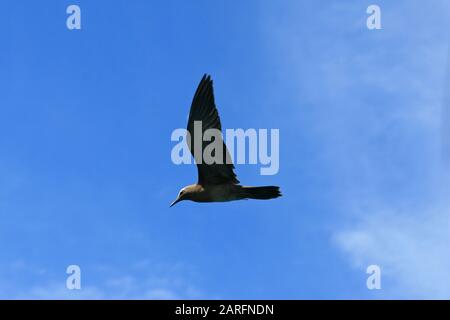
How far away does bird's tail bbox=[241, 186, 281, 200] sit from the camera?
1419cm

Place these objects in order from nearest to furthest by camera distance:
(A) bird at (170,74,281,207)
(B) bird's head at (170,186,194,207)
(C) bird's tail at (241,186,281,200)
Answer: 1. (C) bird's tail at (241,186,281,200)
2. (A) bird at (170,74,281,207)
3. (B) bird's head at (170,186,194,207)

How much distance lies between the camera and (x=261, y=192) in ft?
47.0

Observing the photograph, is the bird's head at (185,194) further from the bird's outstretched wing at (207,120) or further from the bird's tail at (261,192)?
the bird's tail at (261,192)

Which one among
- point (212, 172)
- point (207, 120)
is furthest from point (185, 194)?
point (207, 120)

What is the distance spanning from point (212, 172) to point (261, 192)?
1.27m

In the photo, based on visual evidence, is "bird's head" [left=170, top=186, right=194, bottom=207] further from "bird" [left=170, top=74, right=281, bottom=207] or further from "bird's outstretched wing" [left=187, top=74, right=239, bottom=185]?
"bird's outstretched wing" [left=187, top=74, right=239, bottom=185]

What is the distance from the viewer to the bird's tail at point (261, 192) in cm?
1419

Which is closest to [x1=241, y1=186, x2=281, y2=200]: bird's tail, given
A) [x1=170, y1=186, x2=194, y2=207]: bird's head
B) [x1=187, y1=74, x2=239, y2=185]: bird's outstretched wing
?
[x1=187, y1=74, x2=239, y2=185]: bird's outstretched wing
